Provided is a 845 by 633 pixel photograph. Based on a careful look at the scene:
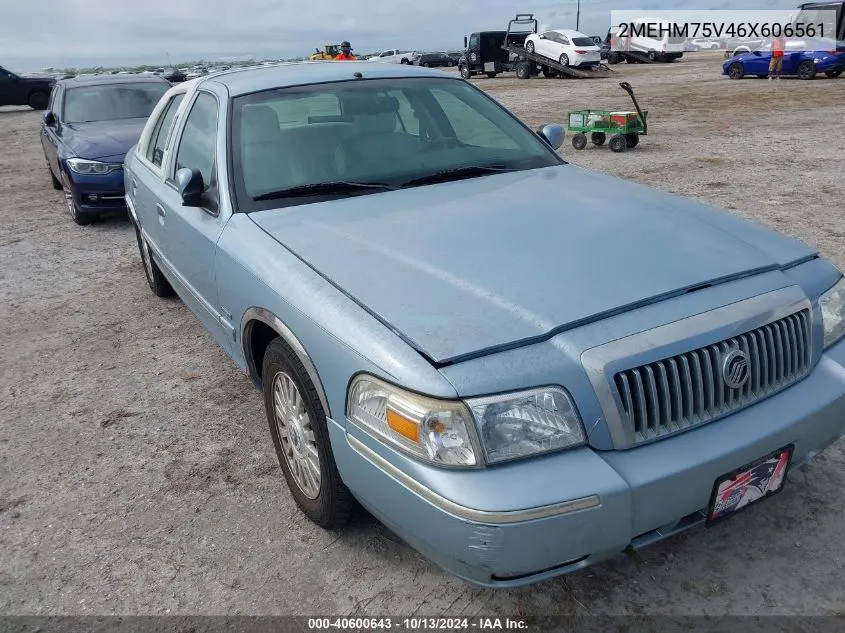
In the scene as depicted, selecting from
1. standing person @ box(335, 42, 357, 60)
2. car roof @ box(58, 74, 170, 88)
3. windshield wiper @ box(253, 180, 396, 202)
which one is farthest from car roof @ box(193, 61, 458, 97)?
standing person @ box(335, 42, 357, 60)

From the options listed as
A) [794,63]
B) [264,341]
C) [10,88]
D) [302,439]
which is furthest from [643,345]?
[10,88]

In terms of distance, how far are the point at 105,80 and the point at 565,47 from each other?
23371mm

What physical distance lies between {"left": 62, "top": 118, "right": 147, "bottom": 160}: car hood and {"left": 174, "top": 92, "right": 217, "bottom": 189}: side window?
380cm

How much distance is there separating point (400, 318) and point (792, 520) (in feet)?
5.60

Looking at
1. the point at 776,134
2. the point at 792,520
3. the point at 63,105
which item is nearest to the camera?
the point at 792,520

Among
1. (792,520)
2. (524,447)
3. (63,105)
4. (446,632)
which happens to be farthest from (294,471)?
(63,105)

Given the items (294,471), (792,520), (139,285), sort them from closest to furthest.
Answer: (792,520), (294,471), (139,285)

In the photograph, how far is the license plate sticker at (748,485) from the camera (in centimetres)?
203

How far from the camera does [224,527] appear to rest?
2740mm

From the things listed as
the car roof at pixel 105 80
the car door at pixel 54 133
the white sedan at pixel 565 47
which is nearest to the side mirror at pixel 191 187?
the car door at pixel 54 133

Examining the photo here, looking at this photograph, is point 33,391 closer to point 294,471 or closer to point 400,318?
point 294,471

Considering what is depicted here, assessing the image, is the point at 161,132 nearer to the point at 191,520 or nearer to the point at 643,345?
the point at 191,520

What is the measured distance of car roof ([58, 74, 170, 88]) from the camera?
8.88m

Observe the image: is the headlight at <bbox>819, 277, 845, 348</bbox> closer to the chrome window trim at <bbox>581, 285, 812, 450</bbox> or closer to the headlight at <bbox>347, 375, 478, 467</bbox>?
the chrome window trim at <bbox>581, 285, 812, 450</bbox>
